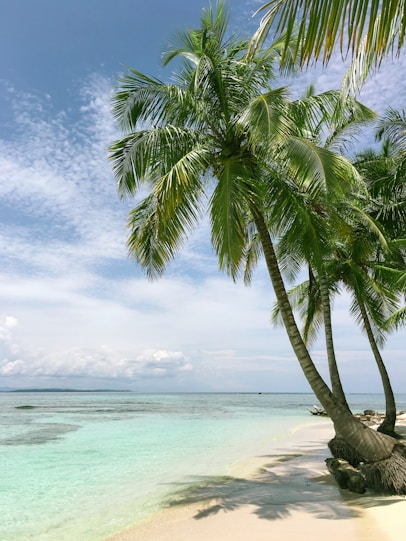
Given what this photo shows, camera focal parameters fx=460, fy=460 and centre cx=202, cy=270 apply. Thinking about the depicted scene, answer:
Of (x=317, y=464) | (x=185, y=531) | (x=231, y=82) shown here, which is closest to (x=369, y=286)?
(x=317, y=464)

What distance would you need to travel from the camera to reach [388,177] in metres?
11.3

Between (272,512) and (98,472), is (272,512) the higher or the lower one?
the higher one

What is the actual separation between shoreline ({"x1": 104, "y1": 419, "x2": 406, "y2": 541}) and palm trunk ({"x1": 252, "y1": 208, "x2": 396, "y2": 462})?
2.42 ft

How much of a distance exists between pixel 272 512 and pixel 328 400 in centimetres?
229

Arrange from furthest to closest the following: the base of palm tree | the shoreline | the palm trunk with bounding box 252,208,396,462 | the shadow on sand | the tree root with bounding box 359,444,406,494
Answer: the base of palm tree
the palm trunk with bounding box 252,208,396,462
the tree root with bounding box 359,444,406,494
the shadow on sand
the shoreline

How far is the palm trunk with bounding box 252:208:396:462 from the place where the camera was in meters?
7.45

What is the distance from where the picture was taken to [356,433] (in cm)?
770

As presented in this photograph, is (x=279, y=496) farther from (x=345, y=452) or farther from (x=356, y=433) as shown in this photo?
(x=345, y=452)

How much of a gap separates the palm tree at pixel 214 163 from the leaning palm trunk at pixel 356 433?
17 mm

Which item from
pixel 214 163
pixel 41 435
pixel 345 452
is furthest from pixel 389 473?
pixel 41 435

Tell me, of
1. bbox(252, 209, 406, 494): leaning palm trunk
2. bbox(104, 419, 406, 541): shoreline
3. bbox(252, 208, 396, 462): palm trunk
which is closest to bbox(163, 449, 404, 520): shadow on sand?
bbox(104, 419, 406, 541): shoreline

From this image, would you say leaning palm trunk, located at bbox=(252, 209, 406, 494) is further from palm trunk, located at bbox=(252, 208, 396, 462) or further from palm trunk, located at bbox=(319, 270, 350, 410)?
palm trunk, located at bbox=(319, 270, 350, 410)

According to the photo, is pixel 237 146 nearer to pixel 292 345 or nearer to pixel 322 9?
pixel 292 345

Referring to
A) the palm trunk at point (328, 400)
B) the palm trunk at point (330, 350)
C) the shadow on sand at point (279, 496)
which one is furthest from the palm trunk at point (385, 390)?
the palm trunk at point (328, 400)
